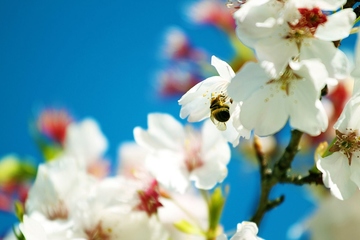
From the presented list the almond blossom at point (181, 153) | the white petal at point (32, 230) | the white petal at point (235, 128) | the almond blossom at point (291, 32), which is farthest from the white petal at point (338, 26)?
the white petal at point (32, 230)

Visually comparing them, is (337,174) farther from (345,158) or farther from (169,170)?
(169,170)

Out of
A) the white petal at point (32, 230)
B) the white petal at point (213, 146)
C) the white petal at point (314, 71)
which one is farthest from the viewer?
the white petal at point (213, 146)

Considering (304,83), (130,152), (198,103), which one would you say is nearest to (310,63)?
(304,83)

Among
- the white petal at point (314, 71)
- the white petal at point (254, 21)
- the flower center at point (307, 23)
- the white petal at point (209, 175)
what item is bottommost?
the white petal at point (209, 175)

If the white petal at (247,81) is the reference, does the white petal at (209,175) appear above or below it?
below

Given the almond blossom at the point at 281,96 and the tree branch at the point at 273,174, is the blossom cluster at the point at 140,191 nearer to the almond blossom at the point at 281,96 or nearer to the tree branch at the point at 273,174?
the tree branch at the point at 273,174

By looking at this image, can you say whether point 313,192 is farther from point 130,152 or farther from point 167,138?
point 167,138
